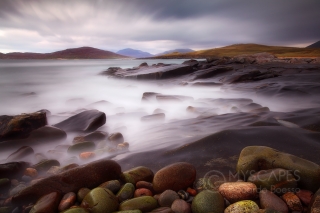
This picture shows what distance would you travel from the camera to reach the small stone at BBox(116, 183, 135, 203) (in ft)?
7.06

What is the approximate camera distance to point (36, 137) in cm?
457

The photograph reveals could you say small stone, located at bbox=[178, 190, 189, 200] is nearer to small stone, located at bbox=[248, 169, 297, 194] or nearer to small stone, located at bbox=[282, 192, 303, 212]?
small stone, located at bbox=[248, 169, 297, 194]

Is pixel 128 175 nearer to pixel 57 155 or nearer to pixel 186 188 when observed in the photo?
pixel 186 188

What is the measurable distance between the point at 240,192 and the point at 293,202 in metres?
0.44

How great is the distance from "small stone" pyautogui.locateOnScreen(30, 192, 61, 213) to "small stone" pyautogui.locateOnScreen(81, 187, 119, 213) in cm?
32

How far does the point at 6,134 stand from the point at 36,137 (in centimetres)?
55

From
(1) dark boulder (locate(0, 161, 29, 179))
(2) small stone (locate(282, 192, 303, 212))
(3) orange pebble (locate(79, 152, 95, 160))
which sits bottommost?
(3) orange pebble (locate(79, 152, 95, 160))

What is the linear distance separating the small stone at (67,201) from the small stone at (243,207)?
4.91 feet

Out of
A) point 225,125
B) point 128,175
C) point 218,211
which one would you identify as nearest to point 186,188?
point 218,211

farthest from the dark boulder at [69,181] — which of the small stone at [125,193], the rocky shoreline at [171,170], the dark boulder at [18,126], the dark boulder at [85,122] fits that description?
the dark boulder at [85,122]

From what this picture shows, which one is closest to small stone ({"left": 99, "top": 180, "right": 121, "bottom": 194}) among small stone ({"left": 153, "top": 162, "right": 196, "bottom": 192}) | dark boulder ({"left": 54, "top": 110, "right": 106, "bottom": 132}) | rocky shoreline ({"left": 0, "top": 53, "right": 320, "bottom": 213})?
rocky shoreline ({"left": 0, "top": 53, "right": 320, "bottom": 213})

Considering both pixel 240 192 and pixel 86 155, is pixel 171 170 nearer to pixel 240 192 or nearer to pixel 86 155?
pixel 240 192

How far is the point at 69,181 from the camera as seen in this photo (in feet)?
7.54

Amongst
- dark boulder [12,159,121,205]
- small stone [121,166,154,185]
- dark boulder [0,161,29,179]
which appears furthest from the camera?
dark boulder [0,161,29,179]
